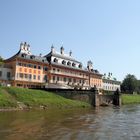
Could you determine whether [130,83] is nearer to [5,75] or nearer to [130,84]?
[130,84]

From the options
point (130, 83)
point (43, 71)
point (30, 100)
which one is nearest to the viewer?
point (30, 100)

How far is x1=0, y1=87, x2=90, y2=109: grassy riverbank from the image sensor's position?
1989 inches

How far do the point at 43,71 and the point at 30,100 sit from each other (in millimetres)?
38561

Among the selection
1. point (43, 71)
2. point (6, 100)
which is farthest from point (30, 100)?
point (43, 71)

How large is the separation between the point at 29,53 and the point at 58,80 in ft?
45.8

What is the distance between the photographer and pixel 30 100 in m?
54.8

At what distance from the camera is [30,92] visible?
60062 mm

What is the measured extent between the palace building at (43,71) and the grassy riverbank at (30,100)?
73.0ft

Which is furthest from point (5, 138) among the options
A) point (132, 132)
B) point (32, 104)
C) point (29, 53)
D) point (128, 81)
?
point (128, 81)

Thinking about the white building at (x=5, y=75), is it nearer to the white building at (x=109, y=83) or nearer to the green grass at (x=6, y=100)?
the green grass at (x=6, y=100)

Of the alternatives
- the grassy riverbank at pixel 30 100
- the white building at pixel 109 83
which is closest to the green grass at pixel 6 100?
the grassy riverbank at pixel 30 100

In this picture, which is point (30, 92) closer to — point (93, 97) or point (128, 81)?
point (93, 97)

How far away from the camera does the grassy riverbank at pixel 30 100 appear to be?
50.5m

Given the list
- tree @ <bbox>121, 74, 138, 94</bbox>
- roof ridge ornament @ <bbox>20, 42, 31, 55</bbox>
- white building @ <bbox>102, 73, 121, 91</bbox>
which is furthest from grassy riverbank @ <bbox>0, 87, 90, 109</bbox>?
tree @ <bbox>121, 74, 138, 94</bbox>
